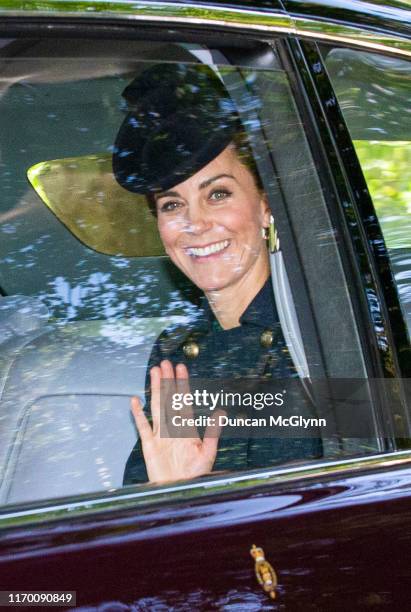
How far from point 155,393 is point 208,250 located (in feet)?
0.81

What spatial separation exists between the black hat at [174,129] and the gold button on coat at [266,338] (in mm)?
278

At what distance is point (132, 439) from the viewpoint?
172cm

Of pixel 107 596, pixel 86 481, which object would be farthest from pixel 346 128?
pixel 107 596

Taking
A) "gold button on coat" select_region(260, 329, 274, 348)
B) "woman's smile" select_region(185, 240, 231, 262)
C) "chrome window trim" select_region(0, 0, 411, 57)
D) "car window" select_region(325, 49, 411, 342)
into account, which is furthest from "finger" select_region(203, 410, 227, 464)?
"chrome window trim" select_region(0, 0, 411, 57)

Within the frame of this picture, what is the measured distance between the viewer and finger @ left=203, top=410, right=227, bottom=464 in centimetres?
170

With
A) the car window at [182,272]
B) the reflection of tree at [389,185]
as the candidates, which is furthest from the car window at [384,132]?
the car window at [182,272]

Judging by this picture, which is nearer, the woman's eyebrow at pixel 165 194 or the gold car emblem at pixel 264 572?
the gold car emblem at pixel 264 572

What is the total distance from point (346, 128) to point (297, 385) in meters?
0.42

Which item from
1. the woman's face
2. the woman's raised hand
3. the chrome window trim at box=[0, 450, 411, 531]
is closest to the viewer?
the chrome window trim at box=[0, 450, 411, 531]

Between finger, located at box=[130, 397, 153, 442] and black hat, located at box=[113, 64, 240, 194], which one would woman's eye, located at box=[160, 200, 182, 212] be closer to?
black hat, located at box=[113, 64, 240, 194]

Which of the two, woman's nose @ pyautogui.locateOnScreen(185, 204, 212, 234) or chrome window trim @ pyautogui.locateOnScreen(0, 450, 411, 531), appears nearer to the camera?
chrome window trim @ pyautogui.locateOnScreen(0, 450, 411, 531)

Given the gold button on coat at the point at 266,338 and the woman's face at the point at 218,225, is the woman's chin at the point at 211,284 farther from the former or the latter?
the gold button on coat at the point at 266,338

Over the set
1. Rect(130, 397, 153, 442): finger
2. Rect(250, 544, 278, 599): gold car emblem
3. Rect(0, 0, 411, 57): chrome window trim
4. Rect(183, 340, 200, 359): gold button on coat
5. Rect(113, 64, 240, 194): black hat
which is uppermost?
Rect(0, 0, 411, 57): chrome window trim

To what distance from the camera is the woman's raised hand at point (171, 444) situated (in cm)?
168
